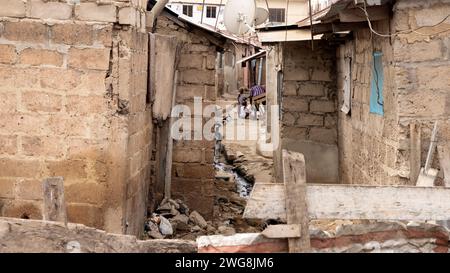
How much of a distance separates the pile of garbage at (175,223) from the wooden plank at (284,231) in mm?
4199

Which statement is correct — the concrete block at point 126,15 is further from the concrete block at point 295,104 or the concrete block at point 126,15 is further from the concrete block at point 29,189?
the concrete block at point 295,104

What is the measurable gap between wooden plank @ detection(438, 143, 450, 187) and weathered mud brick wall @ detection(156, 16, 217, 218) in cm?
444

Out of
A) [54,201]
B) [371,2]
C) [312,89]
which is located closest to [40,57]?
[54,201]

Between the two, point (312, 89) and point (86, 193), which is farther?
point (312, 89)

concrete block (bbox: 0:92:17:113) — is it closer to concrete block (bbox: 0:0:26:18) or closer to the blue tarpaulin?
concrete block (bbox: 0:0:26:18)

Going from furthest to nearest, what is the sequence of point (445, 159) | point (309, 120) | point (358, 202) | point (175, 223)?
point (309, 120) < point (175, 223) < point (445, 159) < point (358, 202)

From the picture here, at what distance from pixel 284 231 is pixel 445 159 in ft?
8.47

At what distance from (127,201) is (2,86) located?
1667 mm

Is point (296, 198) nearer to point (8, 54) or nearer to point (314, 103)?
point (8, 54)

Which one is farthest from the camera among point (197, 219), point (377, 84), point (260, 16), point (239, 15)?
point (260, 16)

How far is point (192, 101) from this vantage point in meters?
8.80

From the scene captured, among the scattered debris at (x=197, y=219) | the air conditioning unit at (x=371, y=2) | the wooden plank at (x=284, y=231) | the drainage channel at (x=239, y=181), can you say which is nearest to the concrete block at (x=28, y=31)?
the air conditioning unit at (x=371, y=2)

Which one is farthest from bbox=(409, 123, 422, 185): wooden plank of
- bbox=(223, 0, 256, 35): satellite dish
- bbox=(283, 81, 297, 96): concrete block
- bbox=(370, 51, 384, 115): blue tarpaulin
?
bbox=(283, 81, 297, 96): concrete block

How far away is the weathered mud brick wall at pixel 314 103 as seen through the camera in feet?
30.6
